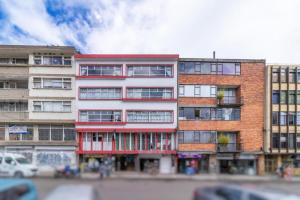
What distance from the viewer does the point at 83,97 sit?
86.2ft

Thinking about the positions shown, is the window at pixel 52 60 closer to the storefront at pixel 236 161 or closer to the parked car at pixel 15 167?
the parked car at pixel 15 167

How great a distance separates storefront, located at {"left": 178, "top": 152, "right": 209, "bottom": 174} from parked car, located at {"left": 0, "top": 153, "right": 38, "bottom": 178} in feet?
45.6

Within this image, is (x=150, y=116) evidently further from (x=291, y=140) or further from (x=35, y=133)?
(x=291, y=140)

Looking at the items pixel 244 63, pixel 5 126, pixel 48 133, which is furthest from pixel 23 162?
pixel 244 63

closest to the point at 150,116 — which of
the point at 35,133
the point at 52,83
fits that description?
the point at 52,83

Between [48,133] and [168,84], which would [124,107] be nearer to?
[168,84]

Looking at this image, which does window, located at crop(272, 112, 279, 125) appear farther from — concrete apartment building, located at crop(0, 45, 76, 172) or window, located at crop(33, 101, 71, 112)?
window, located at crop(33, 101, 71, 112)

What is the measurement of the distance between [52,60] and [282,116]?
26.4 metres

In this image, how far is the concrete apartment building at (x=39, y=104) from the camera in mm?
26000

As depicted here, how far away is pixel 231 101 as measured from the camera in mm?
27578

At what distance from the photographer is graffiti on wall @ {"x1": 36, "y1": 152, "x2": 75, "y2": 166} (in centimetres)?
2564

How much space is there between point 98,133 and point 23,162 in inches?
314

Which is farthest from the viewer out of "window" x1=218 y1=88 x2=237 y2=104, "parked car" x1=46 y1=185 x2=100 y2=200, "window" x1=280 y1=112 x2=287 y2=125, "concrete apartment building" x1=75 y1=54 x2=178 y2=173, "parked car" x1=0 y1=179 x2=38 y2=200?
"window" x1=218 y1=88 x2=237 y2=104

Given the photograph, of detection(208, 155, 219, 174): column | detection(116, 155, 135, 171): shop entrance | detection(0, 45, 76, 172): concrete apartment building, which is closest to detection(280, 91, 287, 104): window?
detection(208, 155, 219, 174): column
